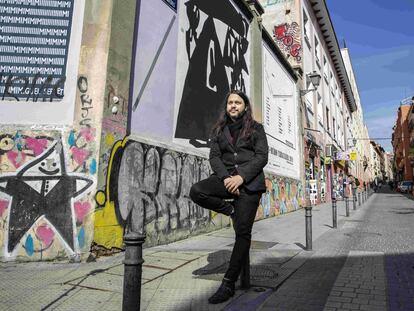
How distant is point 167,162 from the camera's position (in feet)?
22.0

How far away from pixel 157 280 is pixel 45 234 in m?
1.96

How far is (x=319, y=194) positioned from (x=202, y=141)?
626 inches

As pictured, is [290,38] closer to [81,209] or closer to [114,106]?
[114,106]

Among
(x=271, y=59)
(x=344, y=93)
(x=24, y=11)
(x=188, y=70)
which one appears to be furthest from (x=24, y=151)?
(x=344, y=93)

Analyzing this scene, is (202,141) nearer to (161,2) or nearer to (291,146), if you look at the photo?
(161,2)

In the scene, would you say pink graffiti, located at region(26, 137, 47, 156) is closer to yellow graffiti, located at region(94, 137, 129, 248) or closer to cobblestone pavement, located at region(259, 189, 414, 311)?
yellow graffiti, located at region(94, 137, 129, 248)

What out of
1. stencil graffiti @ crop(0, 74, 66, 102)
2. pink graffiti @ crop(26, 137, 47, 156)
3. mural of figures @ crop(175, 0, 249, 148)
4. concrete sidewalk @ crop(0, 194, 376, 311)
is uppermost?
mural of figures @ crop(175, 0, 249, 148)

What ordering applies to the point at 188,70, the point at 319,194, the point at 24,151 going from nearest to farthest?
the point at 24,151, the point at 188,70, the point at 319,194

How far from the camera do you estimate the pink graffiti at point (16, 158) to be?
16.1 ft

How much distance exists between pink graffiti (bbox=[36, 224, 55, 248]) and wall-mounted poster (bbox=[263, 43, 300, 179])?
976 centimetres

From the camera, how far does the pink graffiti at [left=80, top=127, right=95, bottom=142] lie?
5.13 meters

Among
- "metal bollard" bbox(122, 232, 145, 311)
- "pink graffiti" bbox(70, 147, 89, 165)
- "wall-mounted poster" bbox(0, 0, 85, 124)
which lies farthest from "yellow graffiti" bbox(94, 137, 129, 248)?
"metal bollard" bbox(122, 232, 145, 311)

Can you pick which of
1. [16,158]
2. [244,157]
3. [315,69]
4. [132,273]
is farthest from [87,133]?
[315,69]

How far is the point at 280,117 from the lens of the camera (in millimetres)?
15914
